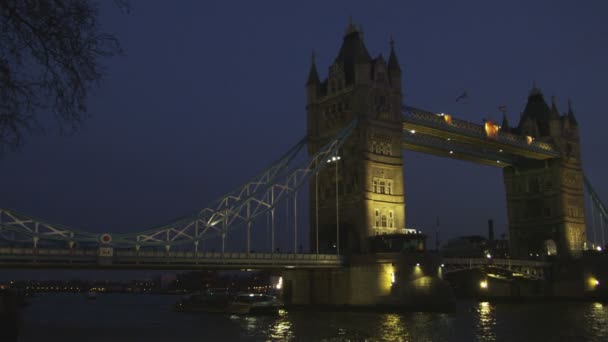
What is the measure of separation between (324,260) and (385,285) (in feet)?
17.9

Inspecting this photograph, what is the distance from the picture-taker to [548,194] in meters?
80.5

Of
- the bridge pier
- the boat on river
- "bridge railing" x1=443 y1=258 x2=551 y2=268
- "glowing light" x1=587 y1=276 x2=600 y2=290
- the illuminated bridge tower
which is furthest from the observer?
the illuminated bridge tower

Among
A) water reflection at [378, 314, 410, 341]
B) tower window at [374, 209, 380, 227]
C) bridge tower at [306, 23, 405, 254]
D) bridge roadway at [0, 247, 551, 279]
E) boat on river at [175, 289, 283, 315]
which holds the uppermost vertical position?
bridge tower at [306, 23, 405, 254]

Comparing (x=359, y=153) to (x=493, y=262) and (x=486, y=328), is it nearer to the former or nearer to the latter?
(x=493, y=262)

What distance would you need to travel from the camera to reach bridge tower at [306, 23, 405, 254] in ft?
192

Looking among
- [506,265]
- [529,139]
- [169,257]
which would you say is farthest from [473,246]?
[169,257]

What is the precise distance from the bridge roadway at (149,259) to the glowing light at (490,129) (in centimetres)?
2637

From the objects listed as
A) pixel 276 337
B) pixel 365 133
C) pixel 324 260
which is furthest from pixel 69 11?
pixel 365 133

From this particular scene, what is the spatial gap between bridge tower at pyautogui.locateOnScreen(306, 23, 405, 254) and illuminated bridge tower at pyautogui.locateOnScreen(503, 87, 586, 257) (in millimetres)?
29065

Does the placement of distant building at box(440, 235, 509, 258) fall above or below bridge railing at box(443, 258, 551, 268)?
above

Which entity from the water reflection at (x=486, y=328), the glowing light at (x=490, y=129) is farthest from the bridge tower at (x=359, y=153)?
the glowing light at (x=490, y=129)

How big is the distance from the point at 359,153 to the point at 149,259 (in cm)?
2276

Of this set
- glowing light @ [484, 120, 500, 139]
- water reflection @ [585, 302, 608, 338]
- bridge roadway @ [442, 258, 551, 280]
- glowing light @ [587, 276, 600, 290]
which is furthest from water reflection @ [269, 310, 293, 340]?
glowing light @ [587, 276, 600, 290]

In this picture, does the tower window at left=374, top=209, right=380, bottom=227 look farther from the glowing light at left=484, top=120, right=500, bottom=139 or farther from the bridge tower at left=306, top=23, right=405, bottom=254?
the glowing light at left=484, top=120, right=500, bottom=139
